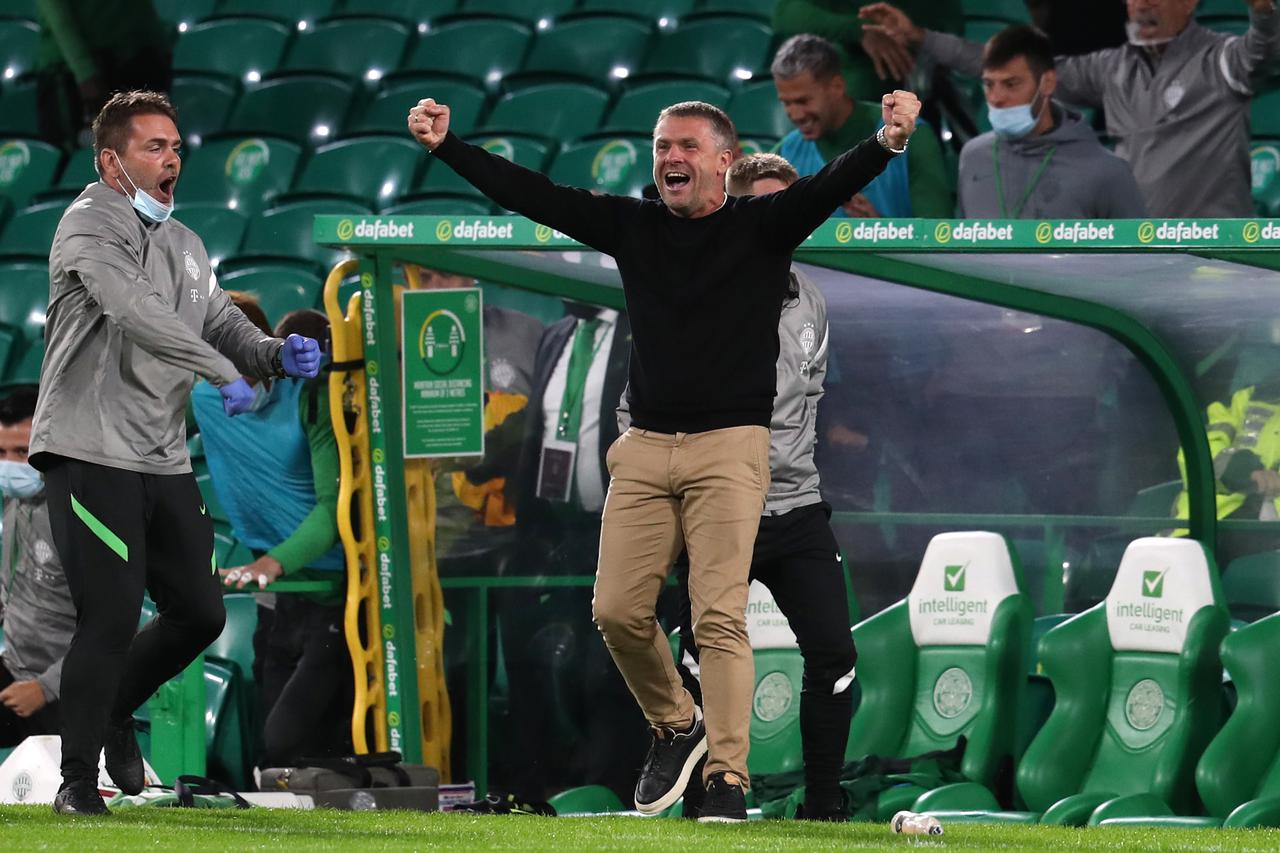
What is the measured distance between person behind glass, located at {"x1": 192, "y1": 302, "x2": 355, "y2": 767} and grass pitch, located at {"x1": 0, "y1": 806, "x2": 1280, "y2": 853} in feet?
5.55

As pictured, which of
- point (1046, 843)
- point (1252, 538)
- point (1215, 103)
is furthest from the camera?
point (1215, 103)

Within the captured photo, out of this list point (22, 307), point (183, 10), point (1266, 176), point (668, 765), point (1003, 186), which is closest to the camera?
point (668, 765)

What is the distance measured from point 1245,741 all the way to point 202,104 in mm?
7966

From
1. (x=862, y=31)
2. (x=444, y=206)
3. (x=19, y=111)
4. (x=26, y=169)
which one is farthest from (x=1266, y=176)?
(x=19, y=111)

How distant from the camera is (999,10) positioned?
35.4 feet

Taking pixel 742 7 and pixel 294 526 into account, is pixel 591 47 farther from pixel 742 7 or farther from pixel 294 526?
pixel 294 526

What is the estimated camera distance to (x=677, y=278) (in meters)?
5.43

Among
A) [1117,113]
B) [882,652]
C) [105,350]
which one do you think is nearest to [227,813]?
[105,350]

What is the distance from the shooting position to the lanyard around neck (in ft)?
26.6

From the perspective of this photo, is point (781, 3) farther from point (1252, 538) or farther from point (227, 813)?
point (227, 813)

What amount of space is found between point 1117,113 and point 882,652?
2429 millimetres

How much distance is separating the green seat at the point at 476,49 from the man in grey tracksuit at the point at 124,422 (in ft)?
22.1

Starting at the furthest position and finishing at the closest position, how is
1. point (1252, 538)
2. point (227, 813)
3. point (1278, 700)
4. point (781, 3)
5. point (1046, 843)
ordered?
point (781, 3)
point (1252, 538)
point (1278, 700)
point (227, 813)
point (1046, 843)

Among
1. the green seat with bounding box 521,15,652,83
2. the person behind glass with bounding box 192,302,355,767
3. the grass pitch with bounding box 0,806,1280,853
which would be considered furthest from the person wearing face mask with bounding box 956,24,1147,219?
the green seat with bounding box 521,15,652,83
